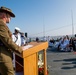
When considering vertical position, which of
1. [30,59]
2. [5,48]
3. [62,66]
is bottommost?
[62,66]

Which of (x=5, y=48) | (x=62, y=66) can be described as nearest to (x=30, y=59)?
(x=5, y=48)

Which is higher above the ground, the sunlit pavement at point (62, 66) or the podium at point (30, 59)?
the podium at point (30, 59)

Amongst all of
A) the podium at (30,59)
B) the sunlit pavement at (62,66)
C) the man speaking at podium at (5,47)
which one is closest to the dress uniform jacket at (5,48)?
the man speaking at podium at (5,47)

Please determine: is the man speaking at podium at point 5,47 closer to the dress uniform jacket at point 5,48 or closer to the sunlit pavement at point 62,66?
the dress uniform jacket at point 5,48

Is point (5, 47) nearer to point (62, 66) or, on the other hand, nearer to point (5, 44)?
point (5, 44)

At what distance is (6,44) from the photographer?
135 inches

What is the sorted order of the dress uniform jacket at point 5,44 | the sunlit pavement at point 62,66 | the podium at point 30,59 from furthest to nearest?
the sunlit pavement at point 62,66 → the podium at point 30,59 → the dress uniform jacket at point 5,44

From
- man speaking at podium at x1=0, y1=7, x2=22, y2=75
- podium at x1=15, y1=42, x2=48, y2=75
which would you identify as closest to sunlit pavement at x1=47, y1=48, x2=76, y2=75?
podium at x1=15, y1=42, x2=48, y2=75

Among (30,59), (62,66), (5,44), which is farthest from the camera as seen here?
(62,66)

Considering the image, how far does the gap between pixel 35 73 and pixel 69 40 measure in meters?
13.3

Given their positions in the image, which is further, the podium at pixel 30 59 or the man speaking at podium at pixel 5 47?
the podium at pixel 30 59

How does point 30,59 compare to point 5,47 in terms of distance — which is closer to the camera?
point 5,47

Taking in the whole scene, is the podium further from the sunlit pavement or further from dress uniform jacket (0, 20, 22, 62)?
the sunlit pavement

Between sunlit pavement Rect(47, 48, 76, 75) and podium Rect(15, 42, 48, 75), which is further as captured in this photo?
sunlit pavement Rect(47, 48, 76, 75)
